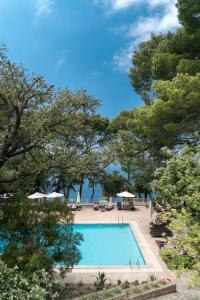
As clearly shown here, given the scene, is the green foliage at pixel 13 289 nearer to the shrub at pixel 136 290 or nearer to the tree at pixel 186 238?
the tree at pixel 186 238

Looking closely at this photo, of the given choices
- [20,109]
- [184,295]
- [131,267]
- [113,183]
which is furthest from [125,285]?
[113,183]

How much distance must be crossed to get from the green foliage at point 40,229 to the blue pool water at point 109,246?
4.30 meters

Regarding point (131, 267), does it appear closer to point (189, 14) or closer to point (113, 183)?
point (189, 14)

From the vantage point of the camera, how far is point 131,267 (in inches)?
535

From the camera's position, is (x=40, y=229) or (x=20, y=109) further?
(x=40, y=229)

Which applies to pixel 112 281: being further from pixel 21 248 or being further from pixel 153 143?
pixel 153 143

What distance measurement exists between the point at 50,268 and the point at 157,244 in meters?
8.09

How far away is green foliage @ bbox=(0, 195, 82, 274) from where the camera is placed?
10469mm

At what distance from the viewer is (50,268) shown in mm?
9961

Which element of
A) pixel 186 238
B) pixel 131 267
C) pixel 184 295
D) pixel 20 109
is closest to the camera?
pixel 186 238

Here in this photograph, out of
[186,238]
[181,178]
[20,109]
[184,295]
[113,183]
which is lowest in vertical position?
[184,295]

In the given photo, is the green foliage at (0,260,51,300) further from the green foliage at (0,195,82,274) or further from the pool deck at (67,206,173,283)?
the pool deck at (67,206,173,283)

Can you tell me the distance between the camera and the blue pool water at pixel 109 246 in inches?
639

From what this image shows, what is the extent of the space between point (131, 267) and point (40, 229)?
15.2 ft
